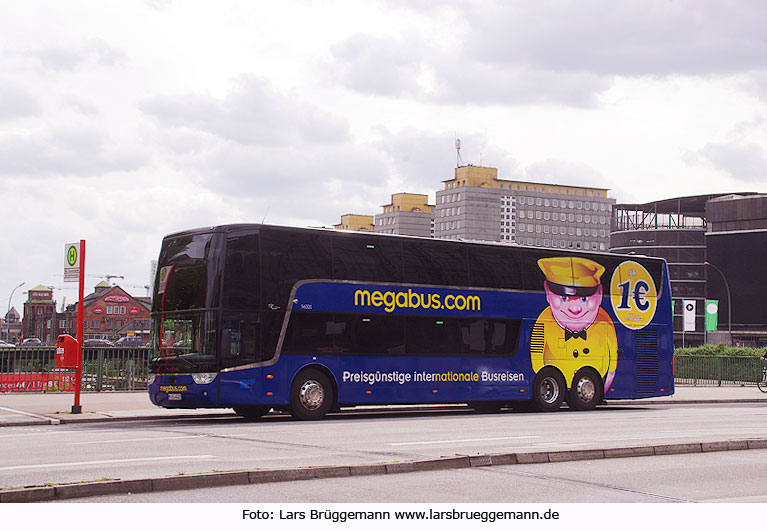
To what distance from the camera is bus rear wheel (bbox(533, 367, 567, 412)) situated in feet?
81.8

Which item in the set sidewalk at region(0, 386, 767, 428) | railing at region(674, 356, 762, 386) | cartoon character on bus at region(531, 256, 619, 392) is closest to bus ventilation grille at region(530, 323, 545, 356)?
cartoon character on bus at region(531, 256, 619, 392)

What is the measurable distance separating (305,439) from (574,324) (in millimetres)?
11857

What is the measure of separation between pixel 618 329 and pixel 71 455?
17196 millimetres

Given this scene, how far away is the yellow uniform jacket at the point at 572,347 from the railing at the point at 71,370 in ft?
32.9

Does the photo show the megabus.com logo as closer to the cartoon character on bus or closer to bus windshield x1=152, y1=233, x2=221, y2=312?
the cartoon character on bus

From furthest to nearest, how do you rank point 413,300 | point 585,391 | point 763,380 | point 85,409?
point 763,380 → point 585,391 → point 413,300 → point 85,409

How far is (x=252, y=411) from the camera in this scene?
21.4 metres

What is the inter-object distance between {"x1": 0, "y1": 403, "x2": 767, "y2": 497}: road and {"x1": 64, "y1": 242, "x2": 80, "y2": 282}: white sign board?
3.42m

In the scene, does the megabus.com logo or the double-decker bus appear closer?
Answer: the double-decker bus

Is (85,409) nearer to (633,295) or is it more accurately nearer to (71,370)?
(71,370)

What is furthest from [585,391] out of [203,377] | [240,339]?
[203,377]

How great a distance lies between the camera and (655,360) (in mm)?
27391
